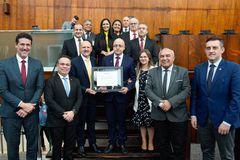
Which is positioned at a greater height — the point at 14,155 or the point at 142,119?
the point at 142,119

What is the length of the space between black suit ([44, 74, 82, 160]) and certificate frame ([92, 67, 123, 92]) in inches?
11.4

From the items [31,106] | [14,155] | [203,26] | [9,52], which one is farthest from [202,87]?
[203,26]

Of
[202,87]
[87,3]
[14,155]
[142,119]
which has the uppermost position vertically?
[87,3]

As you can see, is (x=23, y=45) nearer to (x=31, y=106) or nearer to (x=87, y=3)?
(x=31, y=106)

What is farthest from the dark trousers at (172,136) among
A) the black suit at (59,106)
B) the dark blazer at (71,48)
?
the dark blazer at (71,48)

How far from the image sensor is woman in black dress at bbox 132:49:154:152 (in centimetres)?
380

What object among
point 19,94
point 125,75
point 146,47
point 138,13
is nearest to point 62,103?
point 19,94

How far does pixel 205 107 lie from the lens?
306 centimetres

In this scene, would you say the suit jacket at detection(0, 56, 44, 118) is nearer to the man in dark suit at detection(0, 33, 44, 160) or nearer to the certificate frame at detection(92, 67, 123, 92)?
the man in dark suit at detection(0, 33, 44, 160)

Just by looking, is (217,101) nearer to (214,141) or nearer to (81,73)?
(214,141)

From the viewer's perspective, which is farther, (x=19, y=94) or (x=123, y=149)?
(x=123, y=149)

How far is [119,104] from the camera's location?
3.77 meters

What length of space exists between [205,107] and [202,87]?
0.21 metres

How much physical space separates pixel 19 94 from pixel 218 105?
6.96 feet
